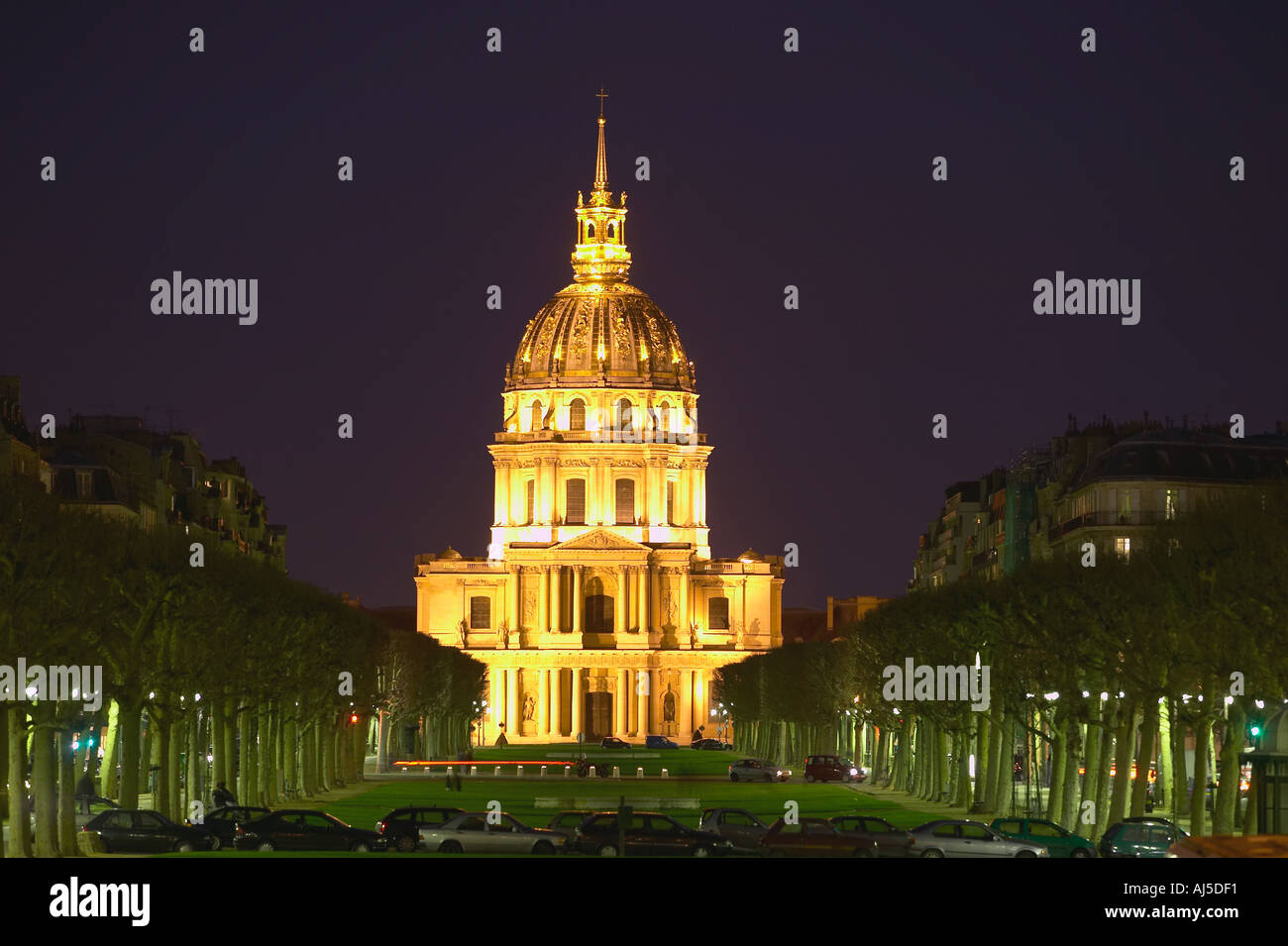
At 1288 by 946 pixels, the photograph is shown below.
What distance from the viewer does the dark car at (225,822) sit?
64838 mm

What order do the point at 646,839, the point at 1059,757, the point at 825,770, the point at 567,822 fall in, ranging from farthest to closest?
the point at 825,770 < the point at 1059,757 < the point at 567,822 < the point at 646,839

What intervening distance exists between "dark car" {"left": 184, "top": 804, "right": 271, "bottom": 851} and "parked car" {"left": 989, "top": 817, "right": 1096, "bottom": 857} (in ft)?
61.1

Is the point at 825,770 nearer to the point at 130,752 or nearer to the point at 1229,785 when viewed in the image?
the point at 130,752

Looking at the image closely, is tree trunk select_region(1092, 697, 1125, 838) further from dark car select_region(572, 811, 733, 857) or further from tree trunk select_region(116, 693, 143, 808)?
tree trunk select_region(116, 693, 143, 808)

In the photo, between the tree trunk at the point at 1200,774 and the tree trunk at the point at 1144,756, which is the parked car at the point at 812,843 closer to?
the tree trunk at the point at 1200,774

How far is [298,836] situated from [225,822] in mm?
2290

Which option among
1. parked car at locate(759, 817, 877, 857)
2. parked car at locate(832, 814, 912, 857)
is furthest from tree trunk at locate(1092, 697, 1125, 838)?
parked car at locate(759, 817, 877, 857)

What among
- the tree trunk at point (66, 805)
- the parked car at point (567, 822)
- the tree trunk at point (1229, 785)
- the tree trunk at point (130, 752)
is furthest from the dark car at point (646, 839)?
the tree trunk at point (130, 752)

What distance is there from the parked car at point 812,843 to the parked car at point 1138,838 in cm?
549

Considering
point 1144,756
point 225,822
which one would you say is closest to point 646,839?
point 225,822

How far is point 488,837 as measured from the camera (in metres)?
66.0

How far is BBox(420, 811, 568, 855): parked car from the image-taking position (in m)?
64.8

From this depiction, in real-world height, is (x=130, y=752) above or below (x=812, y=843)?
above
